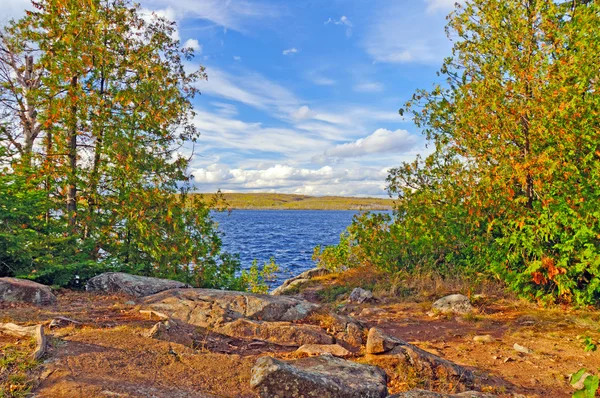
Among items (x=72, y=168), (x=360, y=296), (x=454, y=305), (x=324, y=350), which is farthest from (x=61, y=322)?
(x=454, y=305)

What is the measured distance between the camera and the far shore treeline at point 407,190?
9.54 meters

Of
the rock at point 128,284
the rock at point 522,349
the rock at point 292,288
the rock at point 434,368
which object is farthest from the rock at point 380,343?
the rock at point 292,288

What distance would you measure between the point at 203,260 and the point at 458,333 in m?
7.13

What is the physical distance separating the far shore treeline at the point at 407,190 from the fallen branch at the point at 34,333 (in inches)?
175

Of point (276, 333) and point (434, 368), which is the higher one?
point (276, 333)

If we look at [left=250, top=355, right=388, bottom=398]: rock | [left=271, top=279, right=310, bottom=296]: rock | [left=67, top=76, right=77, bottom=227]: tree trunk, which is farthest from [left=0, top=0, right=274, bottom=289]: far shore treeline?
[left=250, top=355, right=388, bottom=398]: rock

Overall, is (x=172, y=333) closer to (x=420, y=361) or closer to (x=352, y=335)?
(x=352, y=335)

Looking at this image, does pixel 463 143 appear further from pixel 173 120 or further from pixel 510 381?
pixel 173 120

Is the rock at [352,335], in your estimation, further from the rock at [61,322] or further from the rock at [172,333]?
the rock at [61,322]

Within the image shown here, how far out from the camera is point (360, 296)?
1243 cm

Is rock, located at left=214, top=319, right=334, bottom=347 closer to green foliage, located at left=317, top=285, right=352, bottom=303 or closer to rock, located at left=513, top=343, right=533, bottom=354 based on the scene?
rock, located at left=513, top=343, right=533, bottom=354

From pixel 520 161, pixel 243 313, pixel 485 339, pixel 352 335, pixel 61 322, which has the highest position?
pixel 520 161

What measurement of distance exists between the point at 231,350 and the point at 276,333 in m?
0.97

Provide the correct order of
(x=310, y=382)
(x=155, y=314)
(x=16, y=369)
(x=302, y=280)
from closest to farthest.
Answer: (x=16, y=369) → (x=310, y=382) → (x=155, y=314) → (x=302, y=280)
